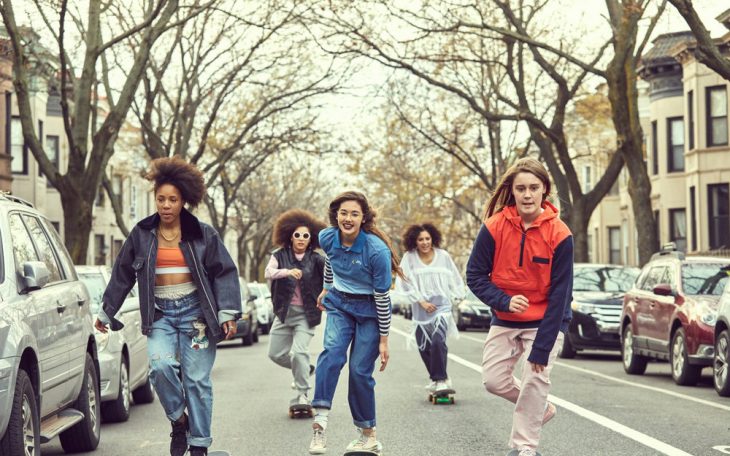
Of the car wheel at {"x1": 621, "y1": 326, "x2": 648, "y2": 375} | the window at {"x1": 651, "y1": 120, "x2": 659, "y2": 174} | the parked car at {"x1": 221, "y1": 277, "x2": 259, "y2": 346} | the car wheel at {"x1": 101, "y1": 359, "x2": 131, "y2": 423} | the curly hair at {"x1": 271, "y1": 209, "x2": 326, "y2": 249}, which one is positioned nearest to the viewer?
the car wheel at {"x1": 101, "y1": 359, "x2": 131, "y2": 423}

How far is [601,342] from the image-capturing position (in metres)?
20.6

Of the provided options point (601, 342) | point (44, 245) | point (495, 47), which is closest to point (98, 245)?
point (495, 47)

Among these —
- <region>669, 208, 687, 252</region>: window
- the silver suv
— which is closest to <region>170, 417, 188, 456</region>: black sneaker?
the silver suv

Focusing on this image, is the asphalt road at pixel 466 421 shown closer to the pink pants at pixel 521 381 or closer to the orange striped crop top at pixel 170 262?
the pink pants at pixel 521 381

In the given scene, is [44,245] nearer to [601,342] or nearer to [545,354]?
[545,354]

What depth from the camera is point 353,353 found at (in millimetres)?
8766

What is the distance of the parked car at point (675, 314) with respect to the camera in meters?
15.0

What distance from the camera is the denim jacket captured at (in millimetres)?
7773

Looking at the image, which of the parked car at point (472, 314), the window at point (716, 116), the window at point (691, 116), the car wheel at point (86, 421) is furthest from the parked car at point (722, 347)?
the window at point (691, 116)

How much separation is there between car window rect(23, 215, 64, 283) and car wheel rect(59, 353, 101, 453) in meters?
0.76

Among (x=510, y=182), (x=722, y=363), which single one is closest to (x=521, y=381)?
(x=510, y=182)

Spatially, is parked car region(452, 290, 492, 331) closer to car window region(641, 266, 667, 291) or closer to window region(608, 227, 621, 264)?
car window region(641, 266, 667, 291)

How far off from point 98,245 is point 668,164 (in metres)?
26.5

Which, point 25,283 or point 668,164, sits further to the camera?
point 668,164
